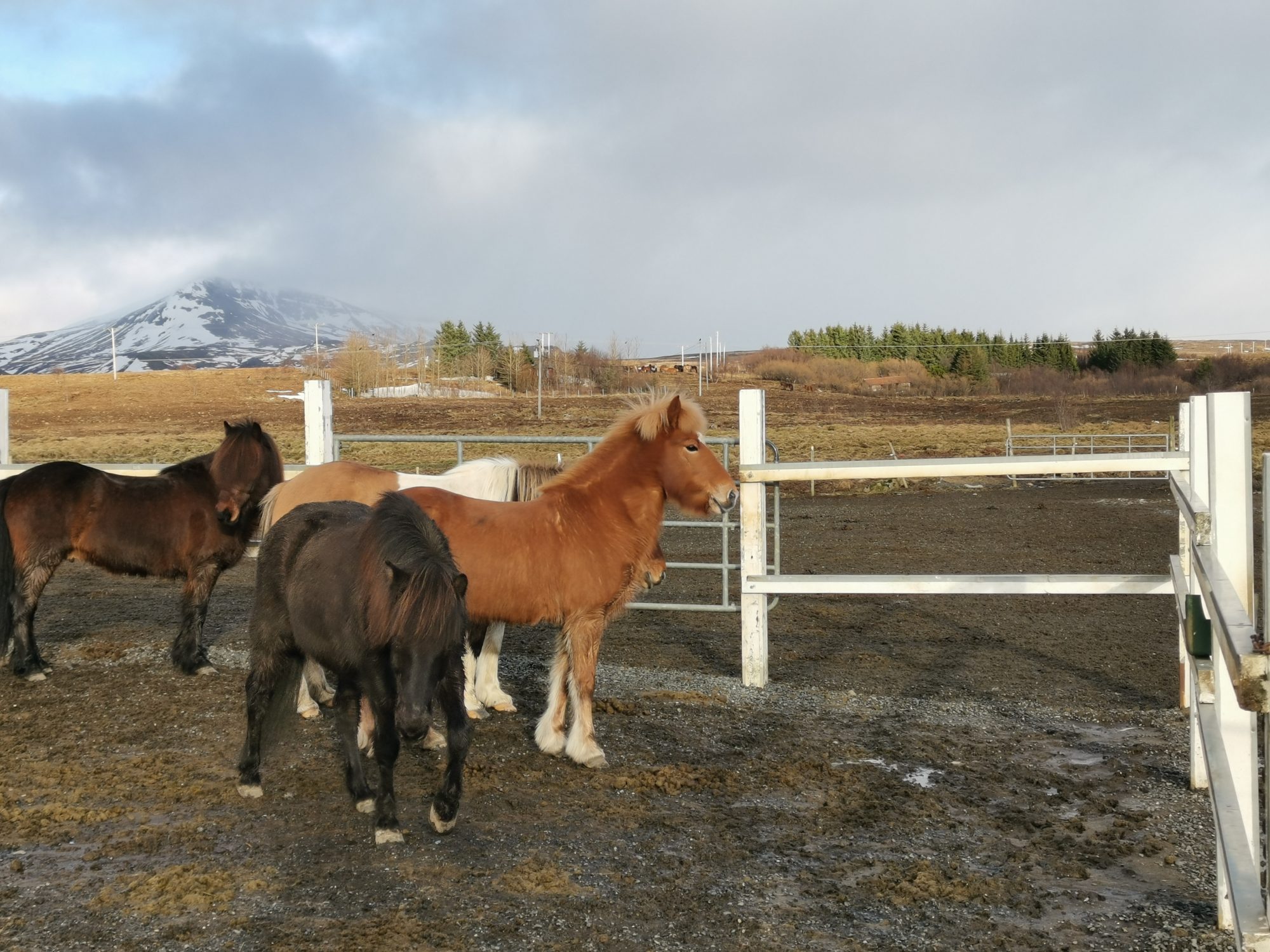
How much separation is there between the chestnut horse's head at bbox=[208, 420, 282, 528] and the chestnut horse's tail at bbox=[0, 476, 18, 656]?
50.6 inches

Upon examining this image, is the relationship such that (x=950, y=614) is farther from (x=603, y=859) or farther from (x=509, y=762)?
(x=603, y=859)

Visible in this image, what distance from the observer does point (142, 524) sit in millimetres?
7094

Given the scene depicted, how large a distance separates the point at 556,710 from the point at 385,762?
1282 mm

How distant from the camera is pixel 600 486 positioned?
552cm

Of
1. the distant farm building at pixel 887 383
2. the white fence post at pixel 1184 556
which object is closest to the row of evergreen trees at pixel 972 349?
the distant farm building at pixel 887 383

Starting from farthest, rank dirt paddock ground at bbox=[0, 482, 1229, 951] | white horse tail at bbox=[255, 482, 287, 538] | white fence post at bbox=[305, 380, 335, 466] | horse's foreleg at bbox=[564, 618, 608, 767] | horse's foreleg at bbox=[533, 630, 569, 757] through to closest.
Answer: white fence post at bbox=[305, 380, 335, 466] → white horse tail at bbox=[255, 482, 287, 538] → horse's foreleg at bbox=[533, 630, 569, 757] → horse's foreleg at bbox=[564, 618, 608, 767] → dirt paddock ground at bbox=[0, 482, 1229, 951]

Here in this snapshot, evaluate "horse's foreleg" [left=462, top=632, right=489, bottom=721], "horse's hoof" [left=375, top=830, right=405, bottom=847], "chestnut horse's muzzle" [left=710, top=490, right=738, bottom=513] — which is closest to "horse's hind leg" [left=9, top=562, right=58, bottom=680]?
"horse's foreleg" [left=462, top=632, right=489, bottom=721]

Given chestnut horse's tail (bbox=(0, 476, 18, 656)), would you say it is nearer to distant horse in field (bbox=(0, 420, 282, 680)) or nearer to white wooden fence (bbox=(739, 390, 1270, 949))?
distant horse in field (bbox=(0, 420, 282, 680))

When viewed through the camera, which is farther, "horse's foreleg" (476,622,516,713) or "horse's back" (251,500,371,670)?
"horse's foreleg" (476,622,516,713)

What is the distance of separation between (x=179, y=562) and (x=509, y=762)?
11.4ft

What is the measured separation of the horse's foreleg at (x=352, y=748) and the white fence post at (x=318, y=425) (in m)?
3.49

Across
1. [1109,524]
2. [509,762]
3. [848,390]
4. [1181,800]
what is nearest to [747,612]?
[509,762]

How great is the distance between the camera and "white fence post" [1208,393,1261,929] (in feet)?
7.99

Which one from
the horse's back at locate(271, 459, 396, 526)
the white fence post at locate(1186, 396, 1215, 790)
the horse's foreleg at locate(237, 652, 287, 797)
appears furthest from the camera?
the horse's back at locate(271, 459, 396, 526)
